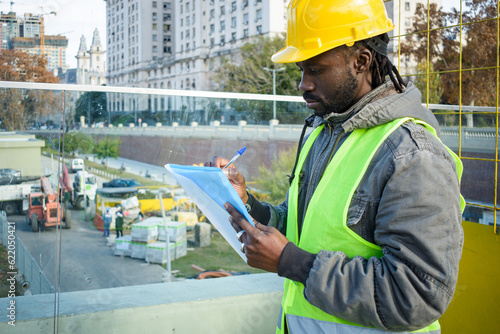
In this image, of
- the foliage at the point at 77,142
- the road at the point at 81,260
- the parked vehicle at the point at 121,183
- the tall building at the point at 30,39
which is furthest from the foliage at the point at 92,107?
the tall building at the point at 30,39

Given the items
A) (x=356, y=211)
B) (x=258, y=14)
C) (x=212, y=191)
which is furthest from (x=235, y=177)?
(x=258, y=14)

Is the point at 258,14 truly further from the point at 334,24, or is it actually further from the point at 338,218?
the point at 338,218

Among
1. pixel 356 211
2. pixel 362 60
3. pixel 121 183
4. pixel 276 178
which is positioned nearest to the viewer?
pixel 356 211

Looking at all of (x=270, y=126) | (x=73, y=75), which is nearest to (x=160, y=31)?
(x=73, y=75)

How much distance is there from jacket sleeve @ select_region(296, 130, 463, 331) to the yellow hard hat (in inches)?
13.8

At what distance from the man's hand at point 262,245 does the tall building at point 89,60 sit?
135 ft

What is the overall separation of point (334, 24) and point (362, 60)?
0.14 m

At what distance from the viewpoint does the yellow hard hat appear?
4.38 ft

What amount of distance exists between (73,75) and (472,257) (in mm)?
56744

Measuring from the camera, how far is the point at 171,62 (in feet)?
278

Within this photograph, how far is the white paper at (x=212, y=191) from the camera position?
1323mm

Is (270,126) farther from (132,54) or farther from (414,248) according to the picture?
(132,54)

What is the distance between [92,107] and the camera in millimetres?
2707

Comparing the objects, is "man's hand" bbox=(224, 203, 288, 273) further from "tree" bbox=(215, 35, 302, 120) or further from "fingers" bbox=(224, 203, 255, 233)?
"tree" bbox=(215, 35, 302, 120)
